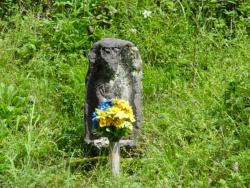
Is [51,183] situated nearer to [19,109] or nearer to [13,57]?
[19,109]

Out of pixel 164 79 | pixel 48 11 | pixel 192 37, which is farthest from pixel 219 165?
pixel 48 11

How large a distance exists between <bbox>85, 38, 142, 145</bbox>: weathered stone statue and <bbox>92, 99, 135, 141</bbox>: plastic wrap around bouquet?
564 millimetres

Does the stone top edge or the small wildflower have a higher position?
the stone top edge

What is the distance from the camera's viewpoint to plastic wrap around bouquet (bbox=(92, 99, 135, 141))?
4289 mm

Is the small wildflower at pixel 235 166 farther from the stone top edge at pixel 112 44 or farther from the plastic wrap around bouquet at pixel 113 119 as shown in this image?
the stone top edge at pixel 112 44

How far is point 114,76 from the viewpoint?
502cm

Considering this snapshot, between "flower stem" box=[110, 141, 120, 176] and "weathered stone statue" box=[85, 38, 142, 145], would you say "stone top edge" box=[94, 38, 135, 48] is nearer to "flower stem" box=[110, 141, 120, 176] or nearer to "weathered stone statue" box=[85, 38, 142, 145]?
"weathered stone statue" box=[85, 38, 142, 145]

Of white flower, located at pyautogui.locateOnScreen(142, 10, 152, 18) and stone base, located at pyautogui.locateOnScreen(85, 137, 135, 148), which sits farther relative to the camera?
white flower, located at pyautogui.locateOnScreen(142, 10, 152, 18)

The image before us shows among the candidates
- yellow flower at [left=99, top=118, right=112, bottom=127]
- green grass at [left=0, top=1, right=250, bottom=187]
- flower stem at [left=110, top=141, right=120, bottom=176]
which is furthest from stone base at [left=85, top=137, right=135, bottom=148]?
yellow flower at [left=99, top=118, right=112, bottom=127]

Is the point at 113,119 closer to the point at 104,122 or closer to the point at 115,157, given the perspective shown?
the point at 104,122

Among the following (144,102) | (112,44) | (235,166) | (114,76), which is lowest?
(235,166)

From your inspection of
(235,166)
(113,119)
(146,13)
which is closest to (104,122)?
(113,119)

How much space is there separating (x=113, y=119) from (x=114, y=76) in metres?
0.78

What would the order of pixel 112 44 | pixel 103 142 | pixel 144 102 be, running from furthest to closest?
pixel 144 102
pixel 112 44
pixel 103 142
